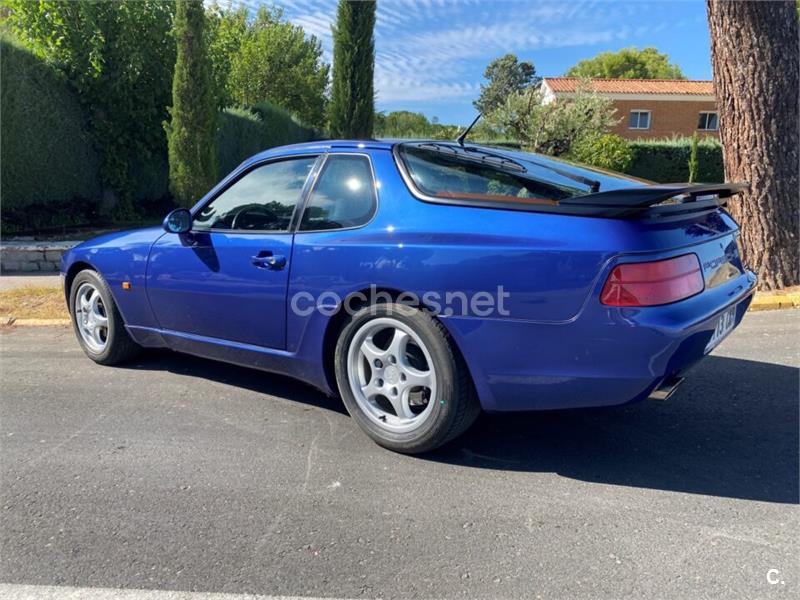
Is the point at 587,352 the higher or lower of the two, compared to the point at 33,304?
higher

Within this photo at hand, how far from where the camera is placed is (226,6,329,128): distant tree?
101 feet

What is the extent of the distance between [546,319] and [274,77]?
3174 cm

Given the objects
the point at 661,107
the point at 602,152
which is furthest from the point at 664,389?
the point at 661,107

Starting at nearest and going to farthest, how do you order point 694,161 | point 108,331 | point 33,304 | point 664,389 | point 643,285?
1. point 643,285
2. point 664,389
3. point 108,331
4. point 33,304
5. point 694,161

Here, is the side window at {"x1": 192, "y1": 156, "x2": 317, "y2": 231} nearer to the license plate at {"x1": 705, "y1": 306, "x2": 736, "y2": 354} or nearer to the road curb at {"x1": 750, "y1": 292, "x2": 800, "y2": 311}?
the license plate at {"x1": 705, "y1": 306, "x2": 736, "y2": 354}

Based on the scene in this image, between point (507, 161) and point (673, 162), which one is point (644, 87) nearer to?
point (673, 162)

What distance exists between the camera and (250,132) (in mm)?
16109

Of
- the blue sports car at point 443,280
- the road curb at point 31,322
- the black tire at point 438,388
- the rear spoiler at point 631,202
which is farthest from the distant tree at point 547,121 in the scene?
the black tire at point 438,388

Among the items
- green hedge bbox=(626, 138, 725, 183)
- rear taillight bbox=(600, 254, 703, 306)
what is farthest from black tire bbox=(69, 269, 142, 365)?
green hedge bbox=(626, 138, 725, 183)

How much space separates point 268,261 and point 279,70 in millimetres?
30730

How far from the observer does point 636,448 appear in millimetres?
3121

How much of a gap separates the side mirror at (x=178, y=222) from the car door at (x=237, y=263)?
0.07 m

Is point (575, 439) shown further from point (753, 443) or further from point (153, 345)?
point (153, 345)

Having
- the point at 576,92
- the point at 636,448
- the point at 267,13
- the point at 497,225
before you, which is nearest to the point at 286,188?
the point at 497,225
